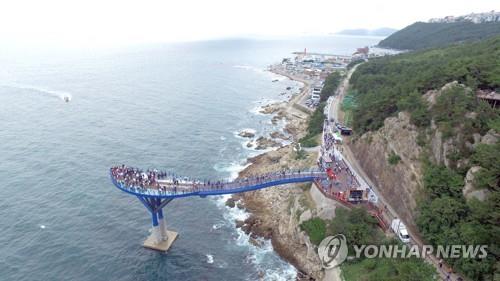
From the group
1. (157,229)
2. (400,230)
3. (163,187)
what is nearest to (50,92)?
(157,229)

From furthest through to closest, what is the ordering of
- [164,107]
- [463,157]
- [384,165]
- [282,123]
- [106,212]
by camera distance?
1. [164,107]
2. [282,123]
3. [106,212]
4. [384,165]
5. [463,157]

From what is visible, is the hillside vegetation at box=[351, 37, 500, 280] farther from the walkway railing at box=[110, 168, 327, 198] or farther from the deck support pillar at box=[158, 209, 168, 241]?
the deck support pillar at box=[158, 209, 168, 241]

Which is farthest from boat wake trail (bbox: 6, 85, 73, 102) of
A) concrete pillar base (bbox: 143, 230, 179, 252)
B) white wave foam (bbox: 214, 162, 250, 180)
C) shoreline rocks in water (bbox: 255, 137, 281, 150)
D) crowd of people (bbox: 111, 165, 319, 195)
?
concrete pillar base (bbox: 143, 230, 179, 252)

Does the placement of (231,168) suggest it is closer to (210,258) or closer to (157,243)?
(157,243)

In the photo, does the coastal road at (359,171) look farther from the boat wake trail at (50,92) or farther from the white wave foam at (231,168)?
the boat wake trail at (50,92)

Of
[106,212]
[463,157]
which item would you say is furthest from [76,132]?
[463,157]

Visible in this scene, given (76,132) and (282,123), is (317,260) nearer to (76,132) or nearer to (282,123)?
(282,123)
